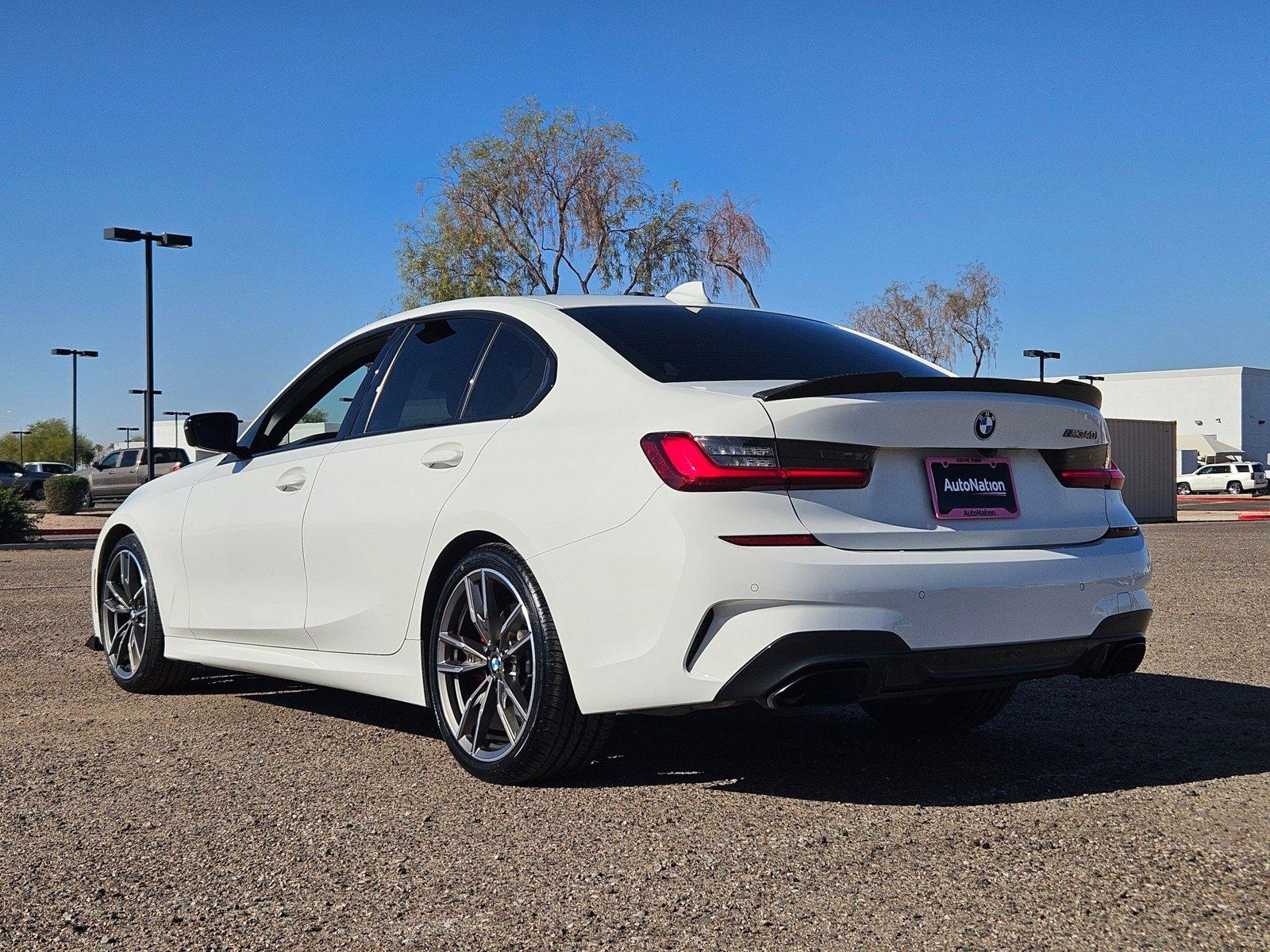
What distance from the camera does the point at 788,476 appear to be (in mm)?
3678

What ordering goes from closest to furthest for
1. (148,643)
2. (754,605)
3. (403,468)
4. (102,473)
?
1. (754,605)
2. (403,468)
3. (148,643)
4. (102,473)

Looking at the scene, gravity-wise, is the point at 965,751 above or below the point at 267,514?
below

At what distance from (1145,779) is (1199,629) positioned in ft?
15.3

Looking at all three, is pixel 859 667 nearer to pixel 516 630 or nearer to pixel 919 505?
pixel 919 505

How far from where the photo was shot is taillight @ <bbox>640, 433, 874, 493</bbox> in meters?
3.66

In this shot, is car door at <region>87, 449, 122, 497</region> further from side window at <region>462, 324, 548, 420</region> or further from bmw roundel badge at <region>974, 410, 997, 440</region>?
bmw roundel badge at <region>974, 410, 997, 440</region>

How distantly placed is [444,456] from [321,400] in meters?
1.48

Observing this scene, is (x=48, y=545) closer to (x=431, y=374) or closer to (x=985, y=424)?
(x=431, y=374)

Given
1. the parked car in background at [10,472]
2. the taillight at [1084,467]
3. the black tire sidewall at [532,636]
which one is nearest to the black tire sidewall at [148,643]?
the black tire sidewall at [532,636]

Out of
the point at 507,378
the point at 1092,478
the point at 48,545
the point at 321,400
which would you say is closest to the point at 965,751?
the point at 1092,478

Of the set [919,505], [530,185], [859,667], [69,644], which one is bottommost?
[69,644]

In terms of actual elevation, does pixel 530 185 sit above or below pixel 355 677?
above

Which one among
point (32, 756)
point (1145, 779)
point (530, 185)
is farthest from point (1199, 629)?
point (530, 185)

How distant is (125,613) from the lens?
6531mm
